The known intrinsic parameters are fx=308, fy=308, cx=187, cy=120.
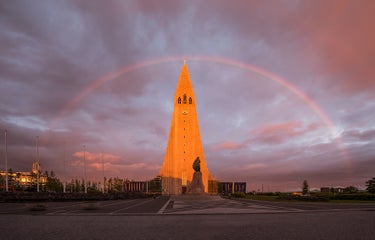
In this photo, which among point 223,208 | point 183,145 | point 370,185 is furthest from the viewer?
point 183,145

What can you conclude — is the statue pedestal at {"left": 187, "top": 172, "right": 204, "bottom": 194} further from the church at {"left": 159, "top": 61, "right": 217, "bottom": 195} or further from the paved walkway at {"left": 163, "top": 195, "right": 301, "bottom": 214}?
the church at {"left": 159, "top": 61, "right": 217, "bottom": 195}

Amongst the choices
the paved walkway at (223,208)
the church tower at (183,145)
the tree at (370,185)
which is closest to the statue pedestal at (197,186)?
the paved walkway at (223,208)

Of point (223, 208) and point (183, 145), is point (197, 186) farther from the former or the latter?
point (183, 145)

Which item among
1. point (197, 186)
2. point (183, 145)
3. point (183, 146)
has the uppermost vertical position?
point (183, 145)

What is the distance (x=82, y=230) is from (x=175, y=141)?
83.8 metres

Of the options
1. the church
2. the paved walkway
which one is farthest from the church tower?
the paved walkway

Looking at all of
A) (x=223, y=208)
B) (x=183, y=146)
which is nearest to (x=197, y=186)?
(x=223, y=208)

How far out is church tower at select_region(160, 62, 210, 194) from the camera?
93.9 metres

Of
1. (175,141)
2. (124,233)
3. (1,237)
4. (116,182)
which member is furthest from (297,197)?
(116,182)

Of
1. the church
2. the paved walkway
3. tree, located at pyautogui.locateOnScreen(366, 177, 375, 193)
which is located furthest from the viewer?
the church

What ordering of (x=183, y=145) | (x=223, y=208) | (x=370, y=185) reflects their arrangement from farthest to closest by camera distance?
(x=183, y=145) → (x=370, y=185) → (x=223, y=208)

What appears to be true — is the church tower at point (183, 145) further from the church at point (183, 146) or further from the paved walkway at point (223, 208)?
the paved walkway at point (223, 208)

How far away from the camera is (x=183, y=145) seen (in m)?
96.6

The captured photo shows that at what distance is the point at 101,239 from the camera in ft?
34.2
